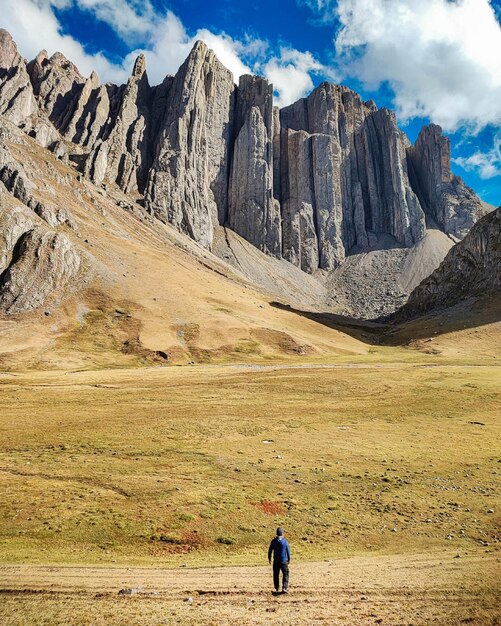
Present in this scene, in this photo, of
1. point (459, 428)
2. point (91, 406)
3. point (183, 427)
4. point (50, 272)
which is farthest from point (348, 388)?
point (50, 272)

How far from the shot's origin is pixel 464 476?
30891 mm

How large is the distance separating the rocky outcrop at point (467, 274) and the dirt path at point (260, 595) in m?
154

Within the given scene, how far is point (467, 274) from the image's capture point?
16988 centimetres

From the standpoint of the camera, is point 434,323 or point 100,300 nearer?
point 100,300

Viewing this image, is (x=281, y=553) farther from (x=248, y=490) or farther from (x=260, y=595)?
(x=248, y=490)

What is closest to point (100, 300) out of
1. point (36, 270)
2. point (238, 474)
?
point (36, 270)

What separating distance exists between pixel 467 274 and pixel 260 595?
174486mm

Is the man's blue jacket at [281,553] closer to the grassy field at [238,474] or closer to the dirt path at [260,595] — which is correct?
the dirt path at [260,595]

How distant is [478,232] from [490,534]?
171 meters

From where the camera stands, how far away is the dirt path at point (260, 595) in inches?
595

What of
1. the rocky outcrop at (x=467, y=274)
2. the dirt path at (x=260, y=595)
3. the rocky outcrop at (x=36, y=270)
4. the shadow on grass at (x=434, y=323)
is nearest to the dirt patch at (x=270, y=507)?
the dirt path at (x=260, y=595)

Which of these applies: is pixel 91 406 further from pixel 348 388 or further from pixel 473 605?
pixel 473 605

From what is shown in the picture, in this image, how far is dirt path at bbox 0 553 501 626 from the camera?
15102 mm

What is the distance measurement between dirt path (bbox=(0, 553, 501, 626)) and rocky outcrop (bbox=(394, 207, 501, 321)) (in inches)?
6075
